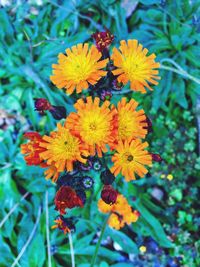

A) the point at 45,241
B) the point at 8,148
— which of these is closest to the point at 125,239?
the point at 45,241

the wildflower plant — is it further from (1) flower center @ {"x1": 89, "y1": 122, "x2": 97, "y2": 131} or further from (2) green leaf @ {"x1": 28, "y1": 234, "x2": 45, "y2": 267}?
(2) green leaf @ {"x1": 28, "y1": 234, "x2": 45, "y2": 267}

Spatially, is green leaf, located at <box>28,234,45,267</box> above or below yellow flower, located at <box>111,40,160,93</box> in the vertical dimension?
below

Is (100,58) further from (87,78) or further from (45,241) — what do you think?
(45,241)

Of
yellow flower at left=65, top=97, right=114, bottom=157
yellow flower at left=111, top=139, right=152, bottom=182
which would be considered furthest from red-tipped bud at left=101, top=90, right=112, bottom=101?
yellow flower at left=111, top=139, right=152, bottom=182

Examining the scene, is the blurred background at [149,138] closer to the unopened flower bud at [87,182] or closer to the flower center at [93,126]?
the unopened flower bud at [87,182]

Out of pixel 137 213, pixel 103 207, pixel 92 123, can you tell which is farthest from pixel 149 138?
pixel 92 123

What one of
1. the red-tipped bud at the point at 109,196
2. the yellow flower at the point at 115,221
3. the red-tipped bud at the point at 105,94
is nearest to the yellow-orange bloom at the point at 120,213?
the yellow flower at the point at 115,221

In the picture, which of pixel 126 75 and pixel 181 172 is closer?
pixel 126 75

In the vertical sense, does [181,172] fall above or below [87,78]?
below
